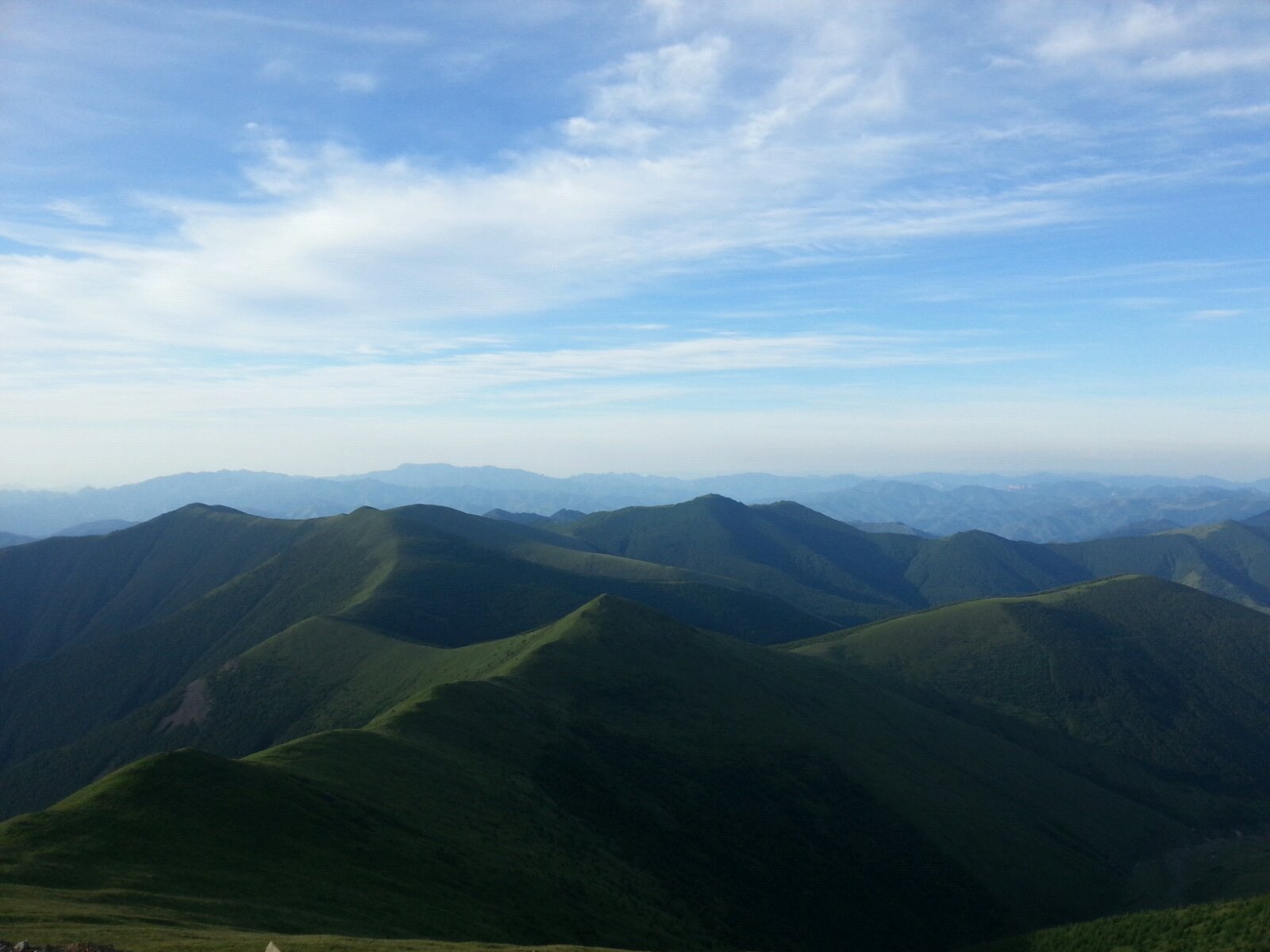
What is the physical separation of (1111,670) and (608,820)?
448 feet

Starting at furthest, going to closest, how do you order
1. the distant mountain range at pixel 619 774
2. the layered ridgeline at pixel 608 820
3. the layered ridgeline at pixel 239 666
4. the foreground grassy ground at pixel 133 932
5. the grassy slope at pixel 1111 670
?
the grassy slope at pixel 1111 670, the layered ridgeline at pixel 239 666, the distant mountain range at pixel 619 774, the layered ridgeline at pixel 608 820, the foreground grassy ground at pixel 133 932

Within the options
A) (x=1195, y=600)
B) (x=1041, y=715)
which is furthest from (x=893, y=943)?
(x=1195, y=600)

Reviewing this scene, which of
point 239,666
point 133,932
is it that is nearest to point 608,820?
point 133,932

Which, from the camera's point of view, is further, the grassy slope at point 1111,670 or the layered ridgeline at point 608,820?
the grassy slope at point 1111,670

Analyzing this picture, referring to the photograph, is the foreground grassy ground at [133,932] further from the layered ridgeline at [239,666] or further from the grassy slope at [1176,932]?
the layered ridgeline at [239,666]

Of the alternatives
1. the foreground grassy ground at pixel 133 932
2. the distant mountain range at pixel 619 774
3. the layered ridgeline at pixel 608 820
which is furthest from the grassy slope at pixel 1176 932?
the foreground grassy ground at pixel 133 932

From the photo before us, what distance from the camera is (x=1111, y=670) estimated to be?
516 ft

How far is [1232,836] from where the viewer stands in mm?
112312

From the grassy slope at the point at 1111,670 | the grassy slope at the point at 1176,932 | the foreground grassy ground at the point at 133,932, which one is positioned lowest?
the grassy slope at the point at 1111,670

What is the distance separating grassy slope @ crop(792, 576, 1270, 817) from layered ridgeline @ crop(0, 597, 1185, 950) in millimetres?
26902

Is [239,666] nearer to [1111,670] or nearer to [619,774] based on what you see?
[619,774]

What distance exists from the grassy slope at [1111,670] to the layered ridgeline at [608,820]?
2690 centimetres

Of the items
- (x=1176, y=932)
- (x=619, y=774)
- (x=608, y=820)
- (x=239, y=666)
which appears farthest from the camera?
(x=239, y=666)

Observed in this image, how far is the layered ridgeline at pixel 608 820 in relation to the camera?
38312mm
